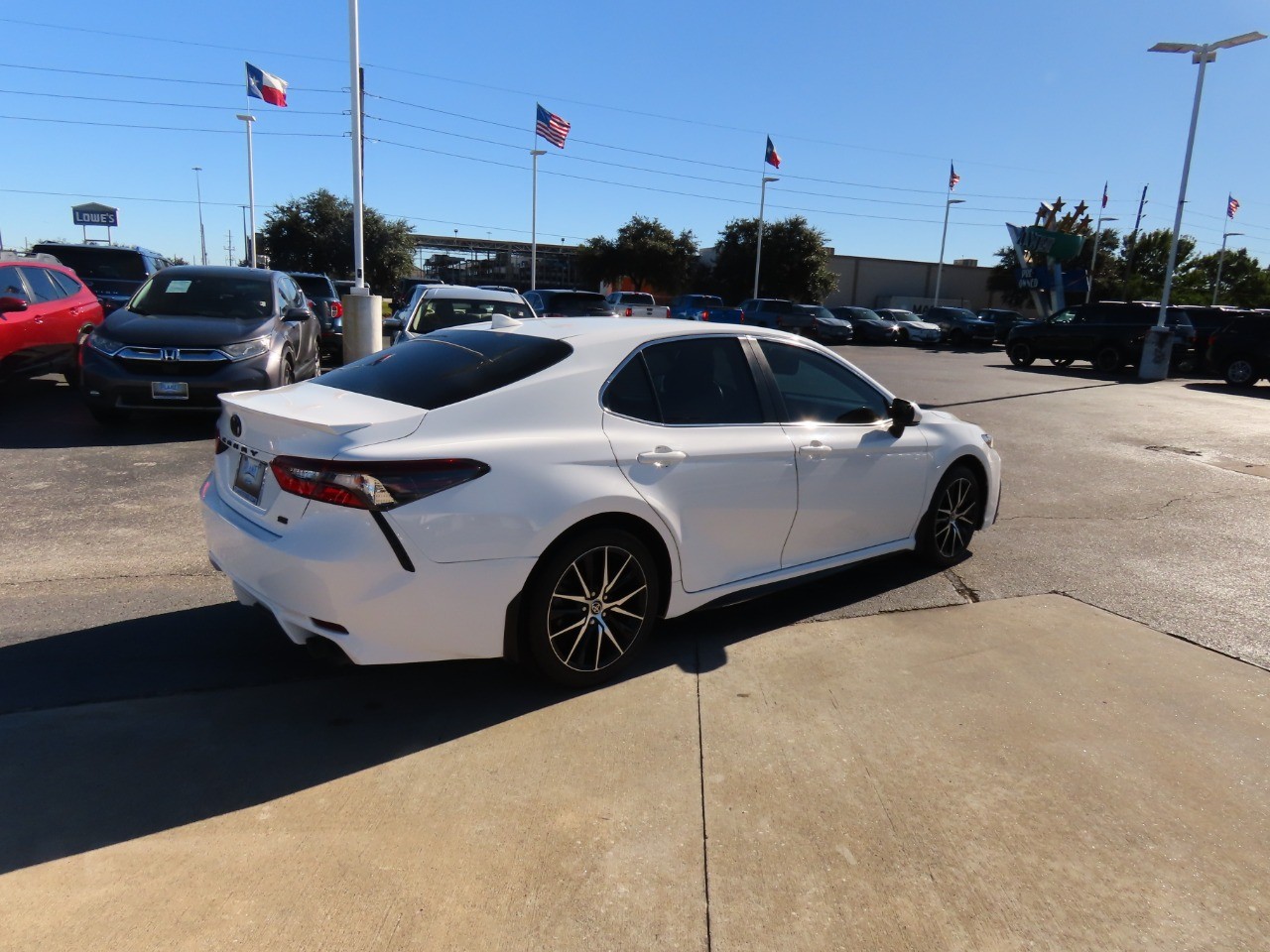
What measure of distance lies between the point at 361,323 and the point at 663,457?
1216 centimetres

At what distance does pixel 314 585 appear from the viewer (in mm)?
3125

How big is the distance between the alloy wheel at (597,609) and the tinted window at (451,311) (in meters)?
7.58

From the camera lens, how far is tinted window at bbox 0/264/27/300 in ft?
30.7

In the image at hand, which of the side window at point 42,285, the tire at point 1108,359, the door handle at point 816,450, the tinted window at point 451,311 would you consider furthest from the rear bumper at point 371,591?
the tire at point 1108,359

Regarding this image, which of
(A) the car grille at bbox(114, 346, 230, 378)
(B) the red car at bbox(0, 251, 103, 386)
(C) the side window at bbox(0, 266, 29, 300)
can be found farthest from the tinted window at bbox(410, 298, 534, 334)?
(C) the side window at bbox(0, 266, 29, 300)

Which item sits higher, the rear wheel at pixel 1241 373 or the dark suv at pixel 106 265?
the dark suv at pixel 106 265

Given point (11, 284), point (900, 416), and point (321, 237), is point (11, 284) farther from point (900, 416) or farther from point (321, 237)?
point (321, 237)

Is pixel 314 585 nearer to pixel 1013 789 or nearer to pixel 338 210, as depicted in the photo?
pixel 1013 789

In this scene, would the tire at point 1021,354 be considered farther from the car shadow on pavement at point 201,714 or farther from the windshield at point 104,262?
the car shadow on pavement at point 201,714

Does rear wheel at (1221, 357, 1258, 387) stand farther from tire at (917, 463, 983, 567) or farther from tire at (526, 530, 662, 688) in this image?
tire at (526, 530, 662, 688)

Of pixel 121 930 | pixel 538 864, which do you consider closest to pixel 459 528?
pixel 538 864

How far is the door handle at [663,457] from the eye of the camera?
12.2 feet

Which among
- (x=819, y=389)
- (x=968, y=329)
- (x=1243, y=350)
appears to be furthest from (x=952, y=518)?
(x=968, y=329)

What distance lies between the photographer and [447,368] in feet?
12.6
